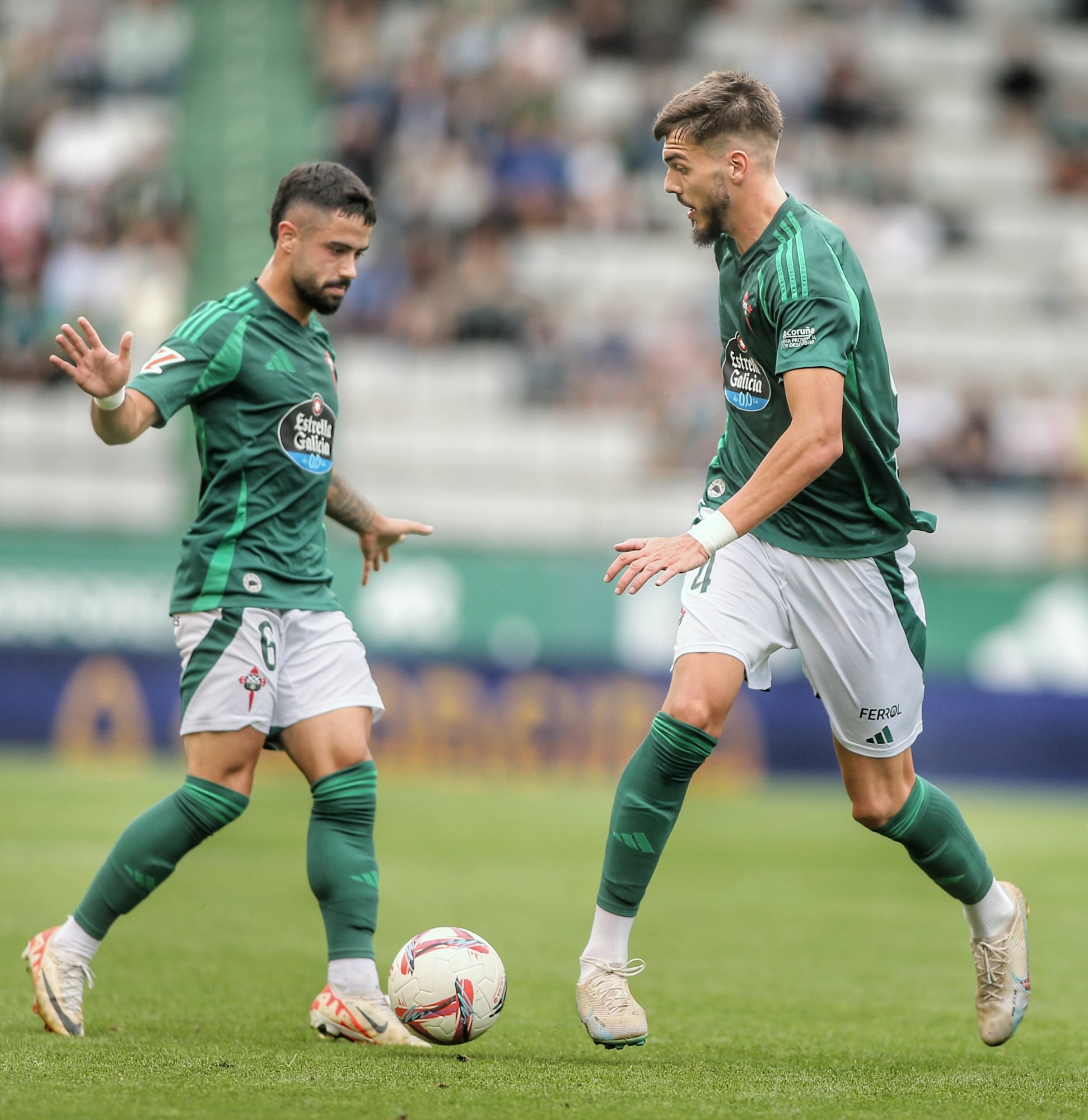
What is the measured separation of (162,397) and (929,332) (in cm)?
1388

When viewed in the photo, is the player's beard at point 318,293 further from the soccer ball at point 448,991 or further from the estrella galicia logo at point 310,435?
the soccer ball at point 448,991

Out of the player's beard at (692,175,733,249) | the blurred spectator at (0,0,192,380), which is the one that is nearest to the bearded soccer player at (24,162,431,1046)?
the player's beard at (692,175,733,249)

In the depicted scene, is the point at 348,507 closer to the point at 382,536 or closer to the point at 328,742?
the point at 382,536

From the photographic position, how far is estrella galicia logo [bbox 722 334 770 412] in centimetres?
495

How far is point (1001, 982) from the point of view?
5.12m

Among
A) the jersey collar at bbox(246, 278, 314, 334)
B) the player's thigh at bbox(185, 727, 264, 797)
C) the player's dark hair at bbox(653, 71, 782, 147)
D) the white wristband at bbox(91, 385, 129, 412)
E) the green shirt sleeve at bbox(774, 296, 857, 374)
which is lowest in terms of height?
the player's thigh at bbox(185, 727, 264, 797)

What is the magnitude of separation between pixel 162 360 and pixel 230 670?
94 cm

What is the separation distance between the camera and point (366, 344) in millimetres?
17438

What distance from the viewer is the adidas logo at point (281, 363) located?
5215mm

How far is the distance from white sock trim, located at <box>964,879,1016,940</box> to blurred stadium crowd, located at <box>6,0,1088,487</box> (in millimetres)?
10433

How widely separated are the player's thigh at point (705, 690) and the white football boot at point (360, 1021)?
49.2 inches

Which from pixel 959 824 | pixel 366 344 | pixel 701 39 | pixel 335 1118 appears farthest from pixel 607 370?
pixel 335 1118

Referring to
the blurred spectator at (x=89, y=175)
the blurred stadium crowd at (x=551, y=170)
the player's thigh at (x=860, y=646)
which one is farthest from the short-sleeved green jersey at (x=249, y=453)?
the blurred spectator at (x=89, y=175)

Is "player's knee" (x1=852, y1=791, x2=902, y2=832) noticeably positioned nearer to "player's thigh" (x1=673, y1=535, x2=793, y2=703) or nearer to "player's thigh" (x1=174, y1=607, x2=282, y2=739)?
"player's thigh" (x1=673, y1=535, x2=793, y2=703)
